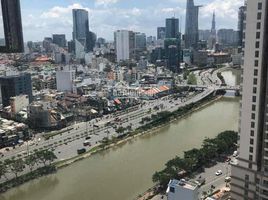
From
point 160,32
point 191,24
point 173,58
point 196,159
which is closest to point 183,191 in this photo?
point 196,159

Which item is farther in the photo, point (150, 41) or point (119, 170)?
point (150, 41)

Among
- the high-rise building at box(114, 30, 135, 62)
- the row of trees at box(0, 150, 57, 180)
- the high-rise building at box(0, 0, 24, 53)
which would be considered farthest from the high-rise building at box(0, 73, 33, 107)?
the high-rise building at box(114, 30, 135, 62)

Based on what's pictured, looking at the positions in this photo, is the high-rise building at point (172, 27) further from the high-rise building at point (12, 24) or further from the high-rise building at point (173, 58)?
the high-rise building at point (12, 24)

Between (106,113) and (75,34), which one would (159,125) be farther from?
(75,34)

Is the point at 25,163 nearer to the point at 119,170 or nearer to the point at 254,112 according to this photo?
the point at 119,170

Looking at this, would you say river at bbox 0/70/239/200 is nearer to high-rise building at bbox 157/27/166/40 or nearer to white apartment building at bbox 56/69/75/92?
white apartment building at bbox 56/69/75/92

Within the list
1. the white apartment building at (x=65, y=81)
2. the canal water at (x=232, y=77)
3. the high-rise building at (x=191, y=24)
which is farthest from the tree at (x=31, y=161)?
the high-rise building at (x=191, y=24)

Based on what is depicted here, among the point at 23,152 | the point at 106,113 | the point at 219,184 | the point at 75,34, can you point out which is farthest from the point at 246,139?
the point at 75,34
